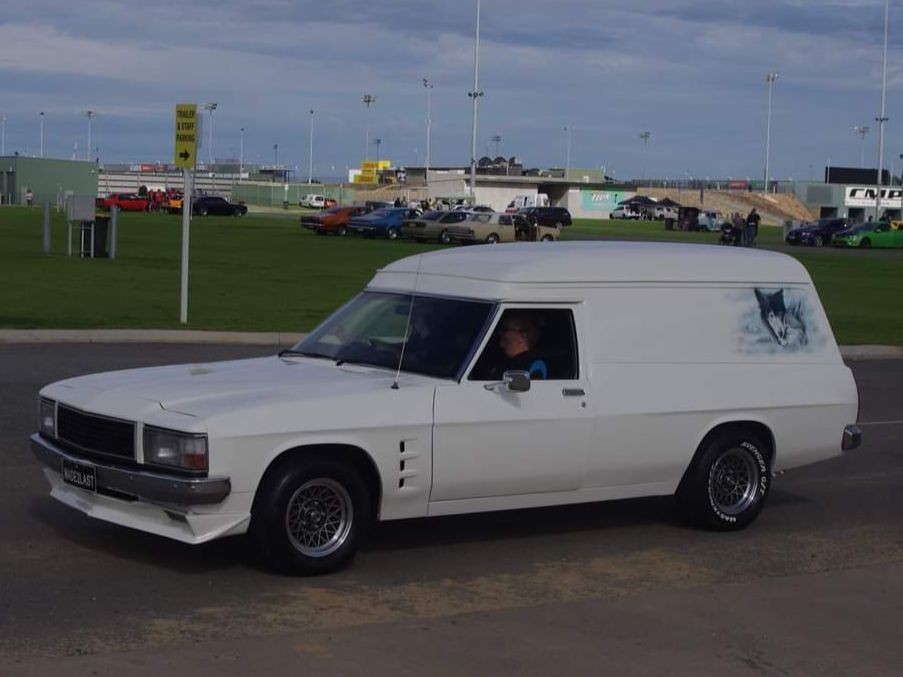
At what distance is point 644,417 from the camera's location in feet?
29.2

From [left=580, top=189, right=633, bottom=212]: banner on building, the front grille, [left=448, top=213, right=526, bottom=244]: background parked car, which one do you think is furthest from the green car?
the front grille

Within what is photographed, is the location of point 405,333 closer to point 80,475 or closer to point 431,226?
point 80,475

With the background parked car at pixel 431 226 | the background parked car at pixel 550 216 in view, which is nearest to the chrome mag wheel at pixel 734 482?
the background parked car at pixel 431 226

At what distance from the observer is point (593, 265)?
902 centimetres

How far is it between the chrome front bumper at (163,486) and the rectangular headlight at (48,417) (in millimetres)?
568

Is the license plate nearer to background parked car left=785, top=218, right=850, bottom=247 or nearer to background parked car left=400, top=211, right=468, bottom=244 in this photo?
background parked car left=400, top=211, right=468, bottom=244

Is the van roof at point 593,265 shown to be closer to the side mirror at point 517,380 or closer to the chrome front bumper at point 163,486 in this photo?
the side mirror at point 517,380

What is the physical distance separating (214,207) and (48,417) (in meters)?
77.5

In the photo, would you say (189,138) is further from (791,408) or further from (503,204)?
(503,204)

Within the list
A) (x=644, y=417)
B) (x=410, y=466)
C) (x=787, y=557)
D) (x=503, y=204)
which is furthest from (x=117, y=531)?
(x=503, y=204)

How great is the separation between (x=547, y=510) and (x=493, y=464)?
186 cm

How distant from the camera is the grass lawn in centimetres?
2372

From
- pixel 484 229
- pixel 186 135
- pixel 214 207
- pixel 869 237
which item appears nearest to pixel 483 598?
pixel 186 135

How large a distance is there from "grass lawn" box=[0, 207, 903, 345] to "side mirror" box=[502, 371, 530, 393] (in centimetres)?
1398
